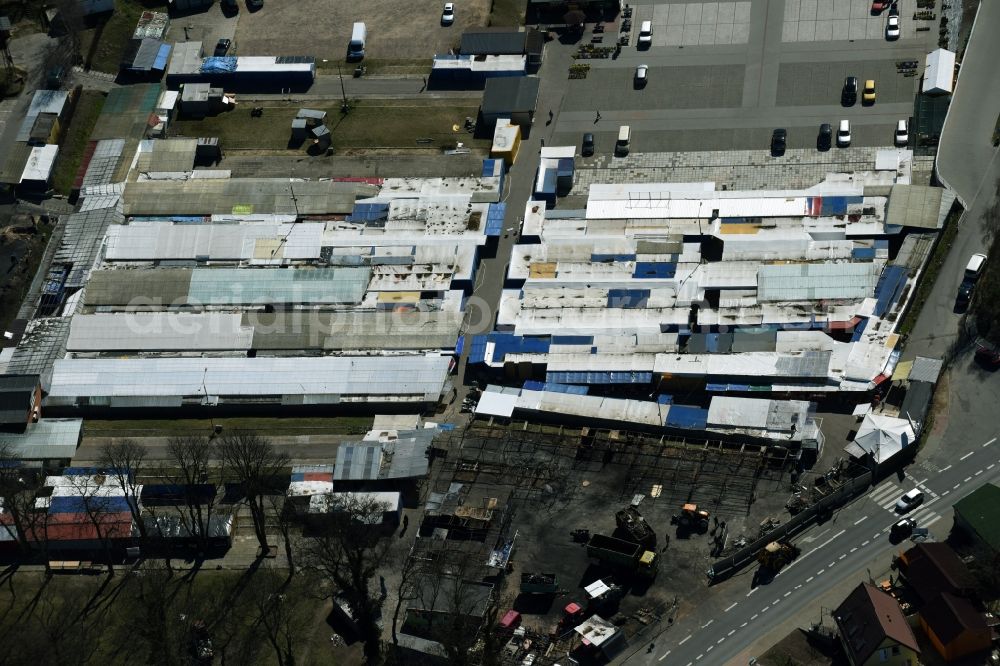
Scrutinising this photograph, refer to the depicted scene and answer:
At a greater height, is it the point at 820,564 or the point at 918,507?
the point at 918,507

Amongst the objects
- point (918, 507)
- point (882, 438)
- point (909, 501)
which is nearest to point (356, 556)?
point (882, 438)

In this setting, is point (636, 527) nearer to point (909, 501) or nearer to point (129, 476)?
point (909, 501)

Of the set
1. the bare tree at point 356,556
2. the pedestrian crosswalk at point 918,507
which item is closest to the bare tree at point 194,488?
the bare tree at point 356,556

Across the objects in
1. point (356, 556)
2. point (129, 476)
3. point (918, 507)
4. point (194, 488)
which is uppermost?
point (918, 507)

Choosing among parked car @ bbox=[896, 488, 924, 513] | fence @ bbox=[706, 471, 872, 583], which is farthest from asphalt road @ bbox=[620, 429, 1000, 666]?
fence @ bbox=[706, 471, 872, 583]

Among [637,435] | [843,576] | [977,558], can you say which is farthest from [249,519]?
[977,558]

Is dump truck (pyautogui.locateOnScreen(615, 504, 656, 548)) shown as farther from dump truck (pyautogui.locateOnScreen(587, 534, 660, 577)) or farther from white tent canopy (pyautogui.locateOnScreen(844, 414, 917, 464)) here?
white tent canopy (pyautogui.locateOnScreen(844, 414, 917, 464))
